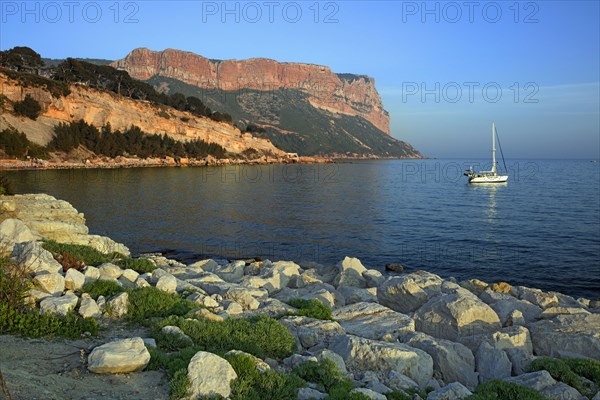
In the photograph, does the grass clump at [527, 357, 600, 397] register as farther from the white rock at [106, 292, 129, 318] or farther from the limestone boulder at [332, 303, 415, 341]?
the white rock at [106, 292, 129, 318]

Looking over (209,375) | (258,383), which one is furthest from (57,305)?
(258,383)

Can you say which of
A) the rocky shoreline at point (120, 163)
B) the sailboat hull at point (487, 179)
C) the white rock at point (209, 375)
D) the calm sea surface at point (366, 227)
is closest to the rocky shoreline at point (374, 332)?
the white rock at point (209, 375)

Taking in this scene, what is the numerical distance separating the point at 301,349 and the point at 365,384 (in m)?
1.90

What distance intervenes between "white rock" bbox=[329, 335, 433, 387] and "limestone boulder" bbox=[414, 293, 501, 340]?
292cm

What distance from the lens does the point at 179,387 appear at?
587 cm

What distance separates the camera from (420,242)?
29.9m

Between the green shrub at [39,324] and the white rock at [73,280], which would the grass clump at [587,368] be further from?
the white rock at [73,280]

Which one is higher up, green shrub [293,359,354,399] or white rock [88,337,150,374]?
white rock [88,337,150,374]

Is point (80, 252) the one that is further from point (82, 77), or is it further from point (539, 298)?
point (82, 77)

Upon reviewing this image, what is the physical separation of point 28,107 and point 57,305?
92.8 meters

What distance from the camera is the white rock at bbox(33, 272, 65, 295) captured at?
9.62m

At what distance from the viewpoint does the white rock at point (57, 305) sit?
8461 millimetres

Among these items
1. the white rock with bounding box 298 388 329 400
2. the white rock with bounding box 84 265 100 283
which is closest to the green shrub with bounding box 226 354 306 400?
the white rock with bounding box 298 388 329 400

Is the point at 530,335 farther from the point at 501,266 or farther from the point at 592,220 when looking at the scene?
the point at 592,220
